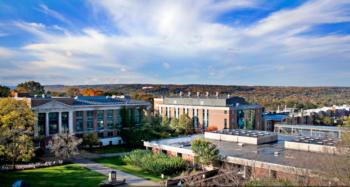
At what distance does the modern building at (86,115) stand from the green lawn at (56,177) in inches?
476

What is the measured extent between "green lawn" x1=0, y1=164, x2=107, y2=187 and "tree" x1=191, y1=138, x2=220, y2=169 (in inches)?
388

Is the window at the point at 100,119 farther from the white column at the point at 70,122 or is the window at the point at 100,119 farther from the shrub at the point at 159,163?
the shrub at the point at 159,163

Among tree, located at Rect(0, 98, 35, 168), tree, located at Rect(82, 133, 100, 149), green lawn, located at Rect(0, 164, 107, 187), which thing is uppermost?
tree, located at Rect(0, 98, 35, 168)

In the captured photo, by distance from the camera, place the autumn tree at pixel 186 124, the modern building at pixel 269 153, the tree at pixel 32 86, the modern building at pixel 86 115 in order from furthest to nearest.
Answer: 1. the tree at pixel 32 86
2. the autumn tree at pixel 186 124
3. the modern building at pixel 86 115
4. the modern building at pixel 269 153

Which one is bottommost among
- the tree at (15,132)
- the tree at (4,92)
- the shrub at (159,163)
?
the shrub at (159,163)

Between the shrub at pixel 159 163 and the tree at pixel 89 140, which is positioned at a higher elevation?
the tree at pixel 89 140

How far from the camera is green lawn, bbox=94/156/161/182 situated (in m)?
32.2

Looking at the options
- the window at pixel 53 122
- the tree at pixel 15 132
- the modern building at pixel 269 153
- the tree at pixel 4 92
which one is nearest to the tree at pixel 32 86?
the tree at pixel 4 92

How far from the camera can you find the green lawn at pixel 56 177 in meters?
29.7

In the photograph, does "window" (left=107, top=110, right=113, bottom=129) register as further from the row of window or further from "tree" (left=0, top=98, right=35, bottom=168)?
"tree" (left=0, top=98, right=35, bottom=168)

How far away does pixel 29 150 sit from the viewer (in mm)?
35406

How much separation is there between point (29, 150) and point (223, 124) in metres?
36.5

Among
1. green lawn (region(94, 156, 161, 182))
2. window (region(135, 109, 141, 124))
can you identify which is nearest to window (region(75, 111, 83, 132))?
window (region(135, 109, 141, 124))

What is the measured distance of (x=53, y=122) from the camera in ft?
157
